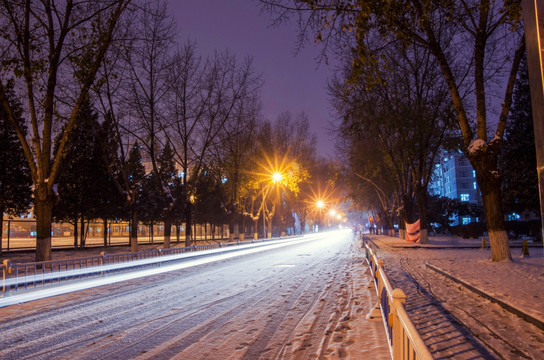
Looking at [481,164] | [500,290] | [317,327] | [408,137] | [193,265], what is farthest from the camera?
[408,137]

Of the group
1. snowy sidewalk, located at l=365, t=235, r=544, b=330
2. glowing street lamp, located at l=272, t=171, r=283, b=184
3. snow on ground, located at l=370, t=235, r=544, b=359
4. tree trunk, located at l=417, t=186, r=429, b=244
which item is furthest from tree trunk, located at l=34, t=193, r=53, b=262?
glowing street lamp, located at l=272, t=171, r=283, b=184

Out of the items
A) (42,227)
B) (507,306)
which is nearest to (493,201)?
(507,306)

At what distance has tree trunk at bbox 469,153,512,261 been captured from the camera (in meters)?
13.9

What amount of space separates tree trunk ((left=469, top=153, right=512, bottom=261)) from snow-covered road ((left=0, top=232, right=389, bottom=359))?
5522 millimetres

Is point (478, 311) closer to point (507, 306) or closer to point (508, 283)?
point (507, 306)

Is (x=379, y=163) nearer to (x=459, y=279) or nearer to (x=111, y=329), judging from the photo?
(x=459, y=279)

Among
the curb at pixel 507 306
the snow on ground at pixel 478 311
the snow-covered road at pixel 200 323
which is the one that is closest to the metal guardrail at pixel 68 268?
the snow-covered road at pixel 200 323

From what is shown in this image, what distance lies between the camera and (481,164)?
45.8 ft

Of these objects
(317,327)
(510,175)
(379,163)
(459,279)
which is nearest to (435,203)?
(510,175)

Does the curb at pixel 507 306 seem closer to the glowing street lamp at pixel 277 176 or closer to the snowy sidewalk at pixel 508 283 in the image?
the snowy sidewalk at pixel 508 283

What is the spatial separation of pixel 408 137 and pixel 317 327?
2015 centimetres

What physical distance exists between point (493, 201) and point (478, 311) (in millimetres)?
7754

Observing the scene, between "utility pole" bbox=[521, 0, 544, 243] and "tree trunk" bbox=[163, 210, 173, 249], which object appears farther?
"tree trunk" bbox=[163, 210, 173, 249]

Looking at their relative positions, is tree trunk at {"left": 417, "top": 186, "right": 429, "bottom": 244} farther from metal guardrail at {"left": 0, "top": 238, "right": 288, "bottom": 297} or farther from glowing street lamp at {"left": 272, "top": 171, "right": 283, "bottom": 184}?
metal guardrail at {"left": 0, "top": 238, "right": 288, "bottom": 297}
